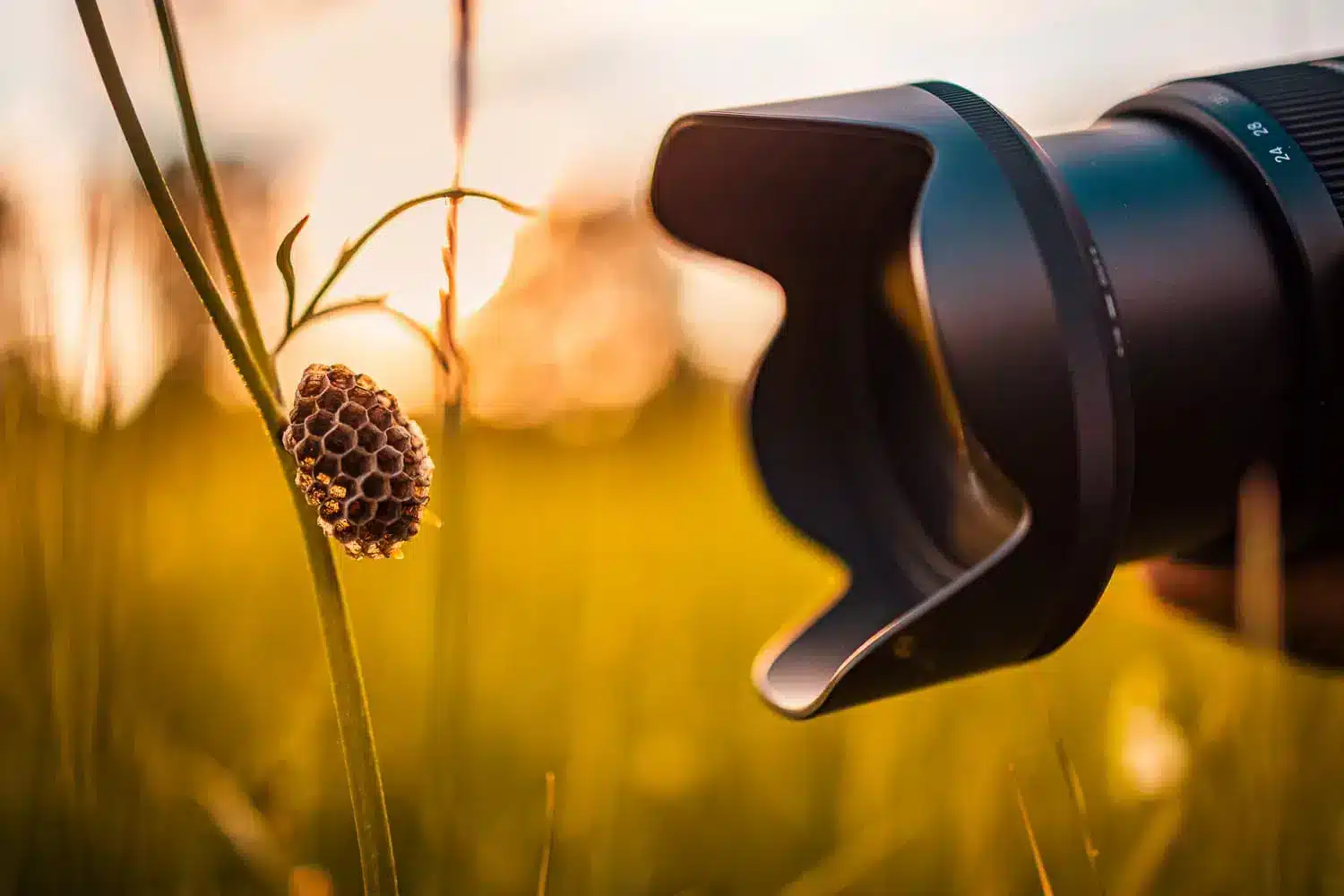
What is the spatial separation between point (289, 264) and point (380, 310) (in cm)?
3

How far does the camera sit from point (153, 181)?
0.95 ft

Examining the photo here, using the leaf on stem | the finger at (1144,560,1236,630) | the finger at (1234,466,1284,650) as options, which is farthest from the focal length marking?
the leaf on stem

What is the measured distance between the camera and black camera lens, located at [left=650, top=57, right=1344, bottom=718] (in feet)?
1.67


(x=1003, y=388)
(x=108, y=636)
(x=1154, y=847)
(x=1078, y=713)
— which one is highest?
(x=1003, y=388)

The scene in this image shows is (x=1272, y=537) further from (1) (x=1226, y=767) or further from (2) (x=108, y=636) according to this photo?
(2) (x=108, y=636)

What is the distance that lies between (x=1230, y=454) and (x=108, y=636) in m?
0.54

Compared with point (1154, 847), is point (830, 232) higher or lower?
higher

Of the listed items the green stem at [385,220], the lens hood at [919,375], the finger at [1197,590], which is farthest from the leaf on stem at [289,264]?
the finger at [1197,590]

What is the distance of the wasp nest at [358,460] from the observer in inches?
11.9

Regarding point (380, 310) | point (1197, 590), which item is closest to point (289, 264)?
point (380, 310)

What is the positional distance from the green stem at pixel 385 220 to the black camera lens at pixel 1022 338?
0.76 ft

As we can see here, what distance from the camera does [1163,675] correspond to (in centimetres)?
98

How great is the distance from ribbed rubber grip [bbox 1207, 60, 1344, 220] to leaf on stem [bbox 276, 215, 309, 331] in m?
0.54

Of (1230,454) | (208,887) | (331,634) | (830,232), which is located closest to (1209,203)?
(1230,454)
